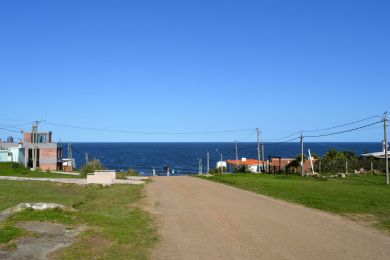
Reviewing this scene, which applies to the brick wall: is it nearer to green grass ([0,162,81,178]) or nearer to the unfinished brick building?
the unfinished brick building

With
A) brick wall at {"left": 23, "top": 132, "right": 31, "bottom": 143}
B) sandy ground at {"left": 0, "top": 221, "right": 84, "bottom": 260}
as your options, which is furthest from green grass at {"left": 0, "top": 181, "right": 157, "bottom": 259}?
brick wall at {"left": 23, "top": 132, "right": 31, "bottom": 143}

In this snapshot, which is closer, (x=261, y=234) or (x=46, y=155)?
(x=261, y=234)

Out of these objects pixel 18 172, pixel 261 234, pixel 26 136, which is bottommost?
Answer: pixel 261 234


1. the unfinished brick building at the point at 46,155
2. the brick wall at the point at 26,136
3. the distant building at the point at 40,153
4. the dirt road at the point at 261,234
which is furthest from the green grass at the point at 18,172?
the brick wall at the point at 26,136

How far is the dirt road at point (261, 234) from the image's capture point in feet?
32.2

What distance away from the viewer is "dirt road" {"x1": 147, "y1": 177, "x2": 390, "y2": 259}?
9.80 m

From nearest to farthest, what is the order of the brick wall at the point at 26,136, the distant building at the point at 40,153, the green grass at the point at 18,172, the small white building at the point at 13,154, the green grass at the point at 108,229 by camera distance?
the green grass at the point at 108,229, the green grass at the point at 18,172, the small white building at the point at 13,154, the distant building at the point at 40,153, the brick wall at the point at 26,136

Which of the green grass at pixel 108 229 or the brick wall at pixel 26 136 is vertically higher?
the brick wall at pixel 26 136

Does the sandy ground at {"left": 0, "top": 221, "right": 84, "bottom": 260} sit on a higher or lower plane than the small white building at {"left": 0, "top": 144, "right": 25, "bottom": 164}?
lower

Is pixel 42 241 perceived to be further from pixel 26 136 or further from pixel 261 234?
pixel 26 136

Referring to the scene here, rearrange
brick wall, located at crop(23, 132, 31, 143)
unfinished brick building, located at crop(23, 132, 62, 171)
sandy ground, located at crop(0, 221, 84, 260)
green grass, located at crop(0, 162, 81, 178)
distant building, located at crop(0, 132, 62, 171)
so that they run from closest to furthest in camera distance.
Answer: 1. sandy ground, located at crop(0, 221, 84, 260)
2. green grass, located at crop(0, 162, 81, 178)
3. distant building, located at crop(0, 132, 62, 171)
4. unfinished brick building, located at crop(23, 132, 62, 171)
5. brick wall, located at crop(23, 132, 31, 143)

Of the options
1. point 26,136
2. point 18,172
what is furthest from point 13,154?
point 18,172

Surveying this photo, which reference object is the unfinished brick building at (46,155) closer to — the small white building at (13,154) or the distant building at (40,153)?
the distant building at (40,153)

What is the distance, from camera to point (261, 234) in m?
12.1
